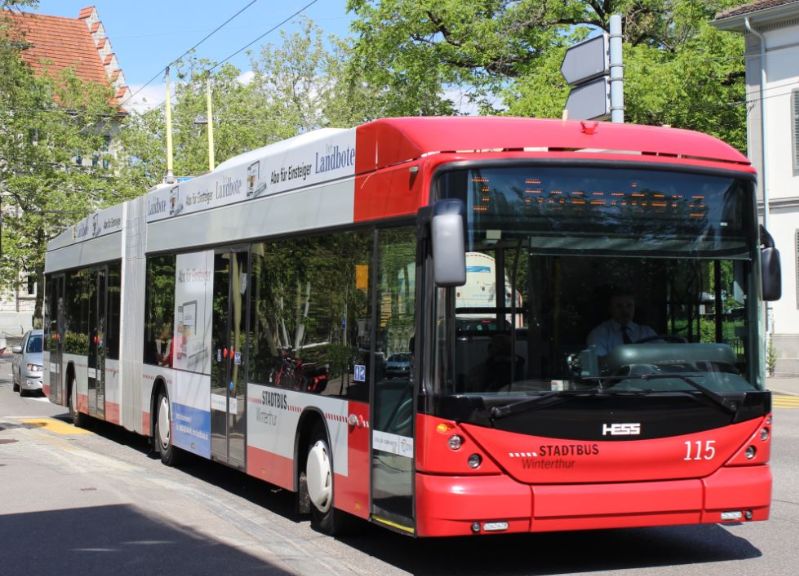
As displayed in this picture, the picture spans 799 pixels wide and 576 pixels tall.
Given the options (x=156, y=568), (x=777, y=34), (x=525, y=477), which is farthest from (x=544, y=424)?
(x=777, y=34)

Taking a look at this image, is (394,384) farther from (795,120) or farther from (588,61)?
(795,120)

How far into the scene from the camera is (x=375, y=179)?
858 centimetres

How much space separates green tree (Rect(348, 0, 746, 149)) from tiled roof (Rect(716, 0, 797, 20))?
0.54 m

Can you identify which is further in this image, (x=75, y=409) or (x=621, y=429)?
(x=75, y=409)

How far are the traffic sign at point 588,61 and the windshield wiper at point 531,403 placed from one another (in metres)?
11.1

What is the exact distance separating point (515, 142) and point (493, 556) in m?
2.87

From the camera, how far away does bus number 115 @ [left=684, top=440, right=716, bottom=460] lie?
7.76 meters

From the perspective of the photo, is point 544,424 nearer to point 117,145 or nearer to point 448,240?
point 448,240

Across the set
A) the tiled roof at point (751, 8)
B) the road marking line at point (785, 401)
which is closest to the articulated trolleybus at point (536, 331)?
the road marking line at point (785, 401)

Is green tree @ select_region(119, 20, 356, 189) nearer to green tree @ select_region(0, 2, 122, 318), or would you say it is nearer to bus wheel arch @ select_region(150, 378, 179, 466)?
green tree @ select_region(0, 2, 122, 318)

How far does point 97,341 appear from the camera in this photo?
1773 cm

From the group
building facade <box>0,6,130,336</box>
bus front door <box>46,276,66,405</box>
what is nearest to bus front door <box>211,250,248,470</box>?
bus front door <box>46,276,66,405</box>

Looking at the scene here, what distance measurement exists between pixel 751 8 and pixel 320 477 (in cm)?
2694

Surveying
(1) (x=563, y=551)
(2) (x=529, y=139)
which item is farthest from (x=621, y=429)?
(2) (x=529, y=139)
